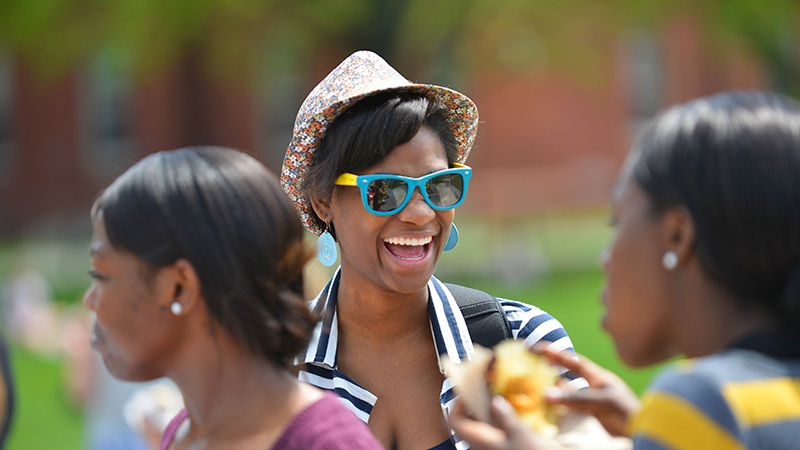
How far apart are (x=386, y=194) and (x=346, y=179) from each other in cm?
15

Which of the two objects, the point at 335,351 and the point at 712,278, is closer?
the point at 712,278

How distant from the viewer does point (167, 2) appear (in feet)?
49.7

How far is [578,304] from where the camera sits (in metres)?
13.0

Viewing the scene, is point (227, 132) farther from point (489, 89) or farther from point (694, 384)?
point (694, 384)

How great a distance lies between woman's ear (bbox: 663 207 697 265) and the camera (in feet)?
5.13

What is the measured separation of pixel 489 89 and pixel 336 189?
20441 mm

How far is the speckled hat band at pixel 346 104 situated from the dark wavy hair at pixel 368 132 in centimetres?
3

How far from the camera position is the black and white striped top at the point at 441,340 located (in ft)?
8.14

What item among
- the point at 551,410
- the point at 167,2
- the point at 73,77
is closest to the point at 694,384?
the point at 551,410

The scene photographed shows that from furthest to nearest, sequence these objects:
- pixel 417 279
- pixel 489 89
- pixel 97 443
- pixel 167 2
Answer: pixel 489 89, pixel 167 2, pixel 97 443, pixel 417 279

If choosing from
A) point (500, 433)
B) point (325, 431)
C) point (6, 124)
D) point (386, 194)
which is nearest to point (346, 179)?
point (386, 194)

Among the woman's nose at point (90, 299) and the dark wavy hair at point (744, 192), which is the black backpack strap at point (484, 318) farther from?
the woman's nose at point (90, 299)

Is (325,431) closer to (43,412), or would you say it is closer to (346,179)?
(346,179)

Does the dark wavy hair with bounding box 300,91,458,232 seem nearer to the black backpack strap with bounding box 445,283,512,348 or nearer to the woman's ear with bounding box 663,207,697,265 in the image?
the black backpack strap with bounding box 445,283,512,348
